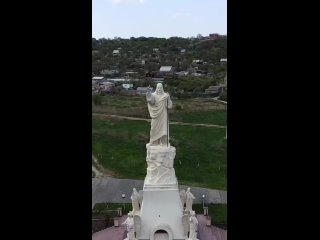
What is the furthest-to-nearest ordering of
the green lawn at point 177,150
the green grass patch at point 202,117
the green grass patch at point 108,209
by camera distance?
the green grass patch at point 202,117 < the green lawn at point 177,150 < the green grass patch at point 108,209

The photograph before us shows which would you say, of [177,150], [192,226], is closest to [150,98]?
[192,226]

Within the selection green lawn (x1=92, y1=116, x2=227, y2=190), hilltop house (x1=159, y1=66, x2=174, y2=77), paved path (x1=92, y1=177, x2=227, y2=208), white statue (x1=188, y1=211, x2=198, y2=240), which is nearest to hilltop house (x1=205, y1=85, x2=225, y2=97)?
green lawn (x1=92, y1=116, x2=227, y2=190)

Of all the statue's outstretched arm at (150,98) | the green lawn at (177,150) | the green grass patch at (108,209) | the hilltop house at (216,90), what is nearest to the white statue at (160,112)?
the statue's outstretched arm at (150,98)

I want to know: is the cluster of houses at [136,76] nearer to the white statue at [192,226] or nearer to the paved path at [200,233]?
the paved path at [200,233]

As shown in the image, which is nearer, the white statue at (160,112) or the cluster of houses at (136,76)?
the white statue at (160,112)

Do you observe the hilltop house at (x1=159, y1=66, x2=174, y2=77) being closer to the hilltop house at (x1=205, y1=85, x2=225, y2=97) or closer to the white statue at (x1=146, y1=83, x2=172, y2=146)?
the hilltop house at (x1=205, y1=85, x2=225, y2=97)
